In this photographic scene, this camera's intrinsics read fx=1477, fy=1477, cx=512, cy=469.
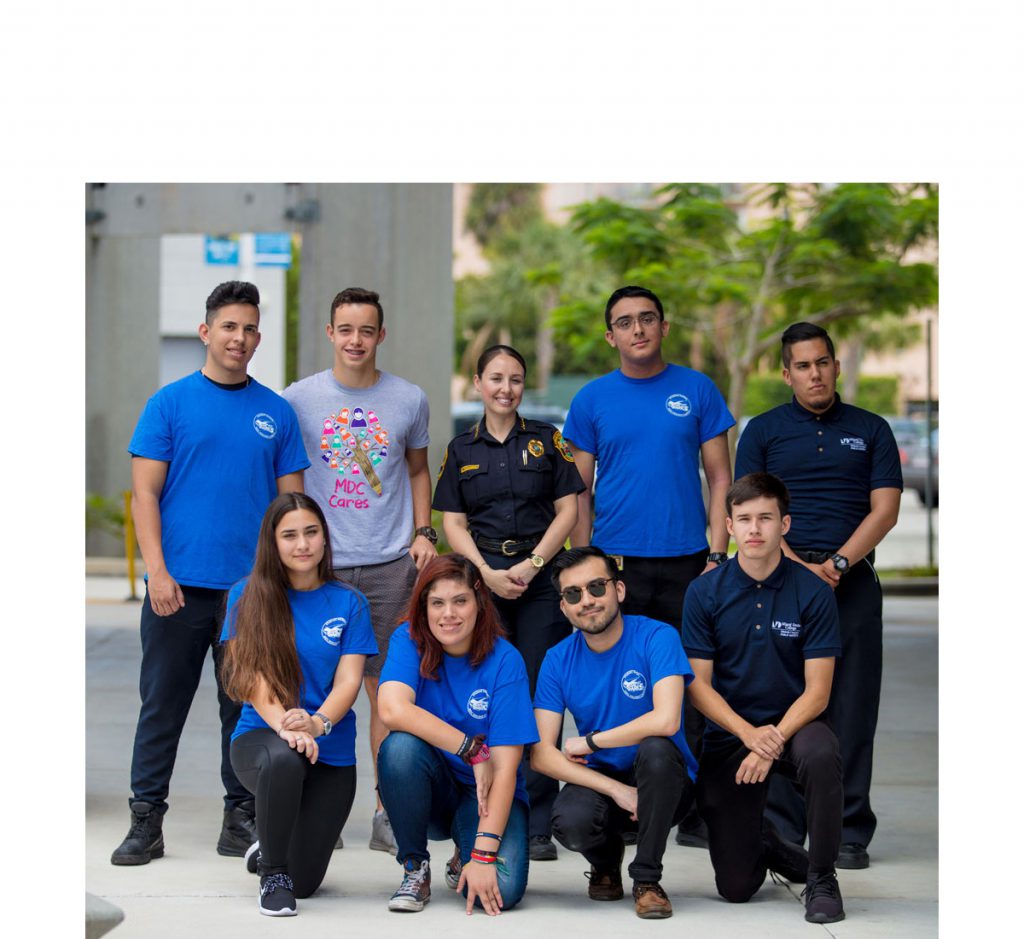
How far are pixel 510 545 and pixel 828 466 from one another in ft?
3.46

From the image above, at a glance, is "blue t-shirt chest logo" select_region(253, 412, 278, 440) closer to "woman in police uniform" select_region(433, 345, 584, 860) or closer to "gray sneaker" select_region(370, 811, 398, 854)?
"woman in police uniform" select_region(433, 345, 584, 860)

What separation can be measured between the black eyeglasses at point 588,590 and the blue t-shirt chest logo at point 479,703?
348 mm

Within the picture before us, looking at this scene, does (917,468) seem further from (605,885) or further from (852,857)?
(605,885)

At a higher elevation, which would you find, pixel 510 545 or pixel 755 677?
pixel 510 545

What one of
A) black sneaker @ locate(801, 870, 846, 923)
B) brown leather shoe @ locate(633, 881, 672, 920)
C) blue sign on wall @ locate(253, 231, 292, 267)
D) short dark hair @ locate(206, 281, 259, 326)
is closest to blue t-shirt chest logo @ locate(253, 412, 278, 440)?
short dark hair @ locate(206, 281, 259, 326)

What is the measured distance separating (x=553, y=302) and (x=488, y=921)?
4284 cm

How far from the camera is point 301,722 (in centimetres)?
397

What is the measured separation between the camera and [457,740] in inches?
158

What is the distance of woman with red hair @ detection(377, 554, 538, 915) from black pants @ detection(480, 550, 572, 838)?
0.47 meters

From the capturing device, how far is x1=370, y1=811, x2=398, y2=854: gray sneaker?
4.82 meters

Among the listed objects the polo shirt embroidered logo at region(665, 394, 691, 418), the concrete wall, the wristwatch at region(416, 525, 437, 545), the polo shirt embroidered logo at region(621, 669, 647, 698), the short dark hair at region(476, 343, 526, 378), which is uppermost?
the concrete wall

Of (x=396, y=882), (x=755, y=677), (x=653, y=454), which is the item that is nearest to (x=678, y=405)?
(x=653, y=454)
